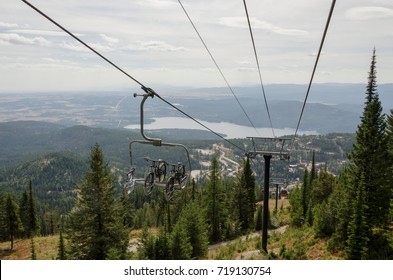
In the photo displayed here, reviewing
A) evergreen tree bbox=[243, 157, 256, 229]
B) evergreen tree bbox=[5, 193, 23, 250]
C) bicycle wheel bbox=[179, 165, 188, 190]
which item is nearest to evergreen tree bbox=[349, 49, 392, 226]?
bicycle wheel bbox=[179, 165, 188, 190]

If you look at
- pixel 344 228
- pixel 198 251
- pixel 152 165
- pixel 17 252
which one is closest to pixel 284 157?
pixel 344 228

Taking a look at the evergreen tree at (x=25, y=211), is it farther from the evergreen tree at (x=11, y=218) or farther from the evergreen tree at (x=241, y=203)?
the evergreen tree at (x=241, y=203)

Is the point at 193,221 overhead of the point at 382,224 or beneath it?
beneath

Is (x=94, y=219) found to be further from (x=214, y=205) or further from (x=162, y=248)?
(x=214, y=205)

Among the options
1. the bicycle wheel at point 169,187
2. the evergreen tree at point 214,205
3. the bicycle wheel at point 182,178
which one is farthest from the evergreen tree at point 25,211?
the bicycle wheel at point 169,187

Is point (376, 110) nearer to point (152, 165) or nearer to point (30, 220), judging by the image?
point (152, 165)

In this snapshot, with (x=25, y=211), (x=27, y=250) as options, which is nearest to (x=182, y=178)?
(x=27, y=250)

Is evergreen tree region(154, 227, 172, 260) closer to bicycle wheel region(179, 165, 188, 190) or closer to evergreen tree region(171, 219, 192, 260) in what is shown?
evergreen tree region(171, 219, 192, 260)
